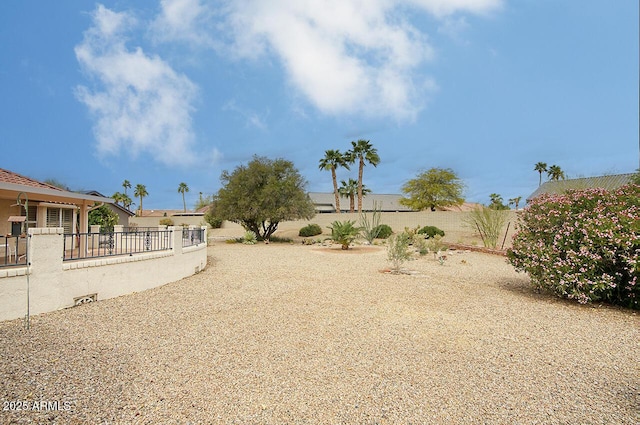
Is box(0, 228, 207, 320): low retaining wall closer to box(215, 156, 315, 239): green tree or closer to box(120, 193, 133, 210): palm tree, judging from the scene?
box(215, 156, 315, 239): green tree

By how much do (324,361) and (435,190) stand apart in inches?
1584

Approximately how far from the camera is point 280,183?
2534 centimetres

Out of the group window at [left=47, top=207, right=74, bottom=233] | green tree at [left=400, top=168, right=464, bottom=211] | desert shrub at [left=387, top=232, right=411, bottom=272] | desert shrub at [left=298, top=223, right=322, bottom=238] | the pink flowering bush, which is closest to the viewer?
the pink flowering bush

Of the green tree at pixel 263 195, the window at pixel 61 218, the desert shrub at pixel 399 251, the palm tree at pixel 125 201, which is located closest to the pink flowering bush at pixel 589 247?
the desert shrub at pixel 399 251

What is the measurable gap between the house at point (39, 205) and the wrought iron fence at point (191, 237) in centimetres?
385

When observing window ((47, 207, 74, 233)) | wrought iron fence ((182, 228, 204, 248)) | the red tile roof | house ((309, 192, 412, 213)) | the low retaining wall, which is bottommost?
the low retaining wall

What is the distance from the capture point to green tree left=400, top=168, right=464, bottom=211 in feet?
140

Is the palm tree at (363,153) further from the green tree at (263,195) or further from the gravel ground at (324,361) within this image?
the gravel ground at (324,361)

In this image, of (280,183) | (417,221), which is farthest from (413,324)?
(417,221)

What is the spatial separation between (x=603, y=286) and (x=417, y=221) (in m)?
25.3

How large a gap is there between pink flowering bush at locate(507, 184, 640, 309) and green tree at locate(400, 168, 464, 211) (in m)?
34.9

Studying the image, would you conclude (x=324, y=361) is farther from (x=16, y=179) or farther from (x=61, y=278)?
(x=16, y=179)

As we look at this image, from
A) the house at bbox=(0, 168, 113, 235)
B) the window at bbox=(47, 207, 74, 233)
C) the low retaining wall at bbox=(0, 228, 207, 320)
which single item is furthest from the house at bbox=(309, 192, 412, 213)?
the low retaining wall at bbox=(0, 228, 207, 320)

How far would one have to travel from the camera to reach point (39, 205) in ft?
39.1
